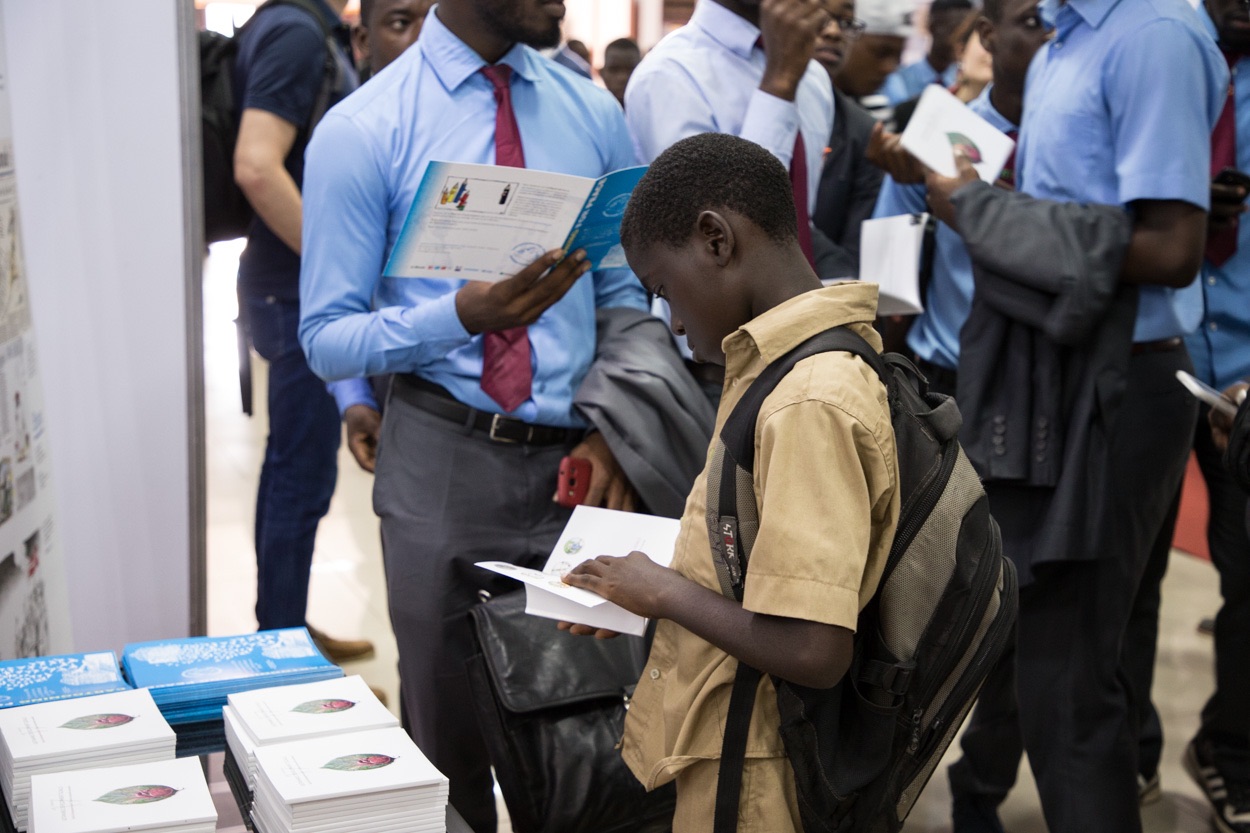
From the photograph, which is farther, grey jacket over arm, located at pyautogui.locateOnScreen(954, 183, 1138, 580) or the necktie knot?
grey jacket over arm, located at pyautogui.locateOnScreen(954, 183, 1138, 580)

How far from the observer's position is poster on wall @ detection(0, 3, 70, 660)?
2137 millimetres

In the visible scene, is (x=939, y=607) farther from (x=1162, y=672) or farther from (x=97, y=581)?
(x=1162, y=672)

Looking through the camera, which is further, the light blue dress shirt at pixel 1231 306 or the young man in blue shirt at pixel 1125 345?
the light blue dress shirt at pixel 1231 306

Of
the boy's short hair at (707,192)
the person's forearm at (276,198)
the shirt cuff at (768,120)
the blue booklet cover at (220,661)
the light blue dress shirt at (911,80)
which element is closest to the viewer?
the boy's short hair at (707,192)

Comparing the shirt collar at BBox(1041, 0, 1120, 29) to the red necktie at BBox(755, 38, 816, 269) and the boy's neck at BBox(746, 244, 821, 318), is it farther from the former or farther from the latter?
the boy's neck at BBox(746, 244, 821, 318)

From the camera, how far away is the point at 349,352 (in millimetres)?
2133

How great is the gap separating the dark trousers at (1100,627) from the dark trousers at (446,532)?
1016 mm

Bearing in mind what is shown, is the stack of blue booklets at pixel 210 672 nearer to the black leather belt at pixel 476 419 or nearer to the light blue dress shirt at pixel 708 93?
the black leather belt at pixel 476 419

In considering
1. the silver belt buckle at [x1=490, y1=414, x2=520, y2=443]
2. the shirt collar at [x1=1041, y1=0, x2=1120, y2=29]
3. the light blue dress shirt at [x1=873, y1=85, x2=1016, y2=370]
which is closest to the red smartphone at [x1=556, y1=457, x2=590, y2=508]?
the silver belt buckle at [x1=490, y1=414, x2=520, y2=443]


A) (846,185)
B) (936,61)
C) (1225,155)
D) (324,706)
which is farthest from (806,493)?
(936,61)

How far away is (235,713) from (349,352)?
0.71 metres

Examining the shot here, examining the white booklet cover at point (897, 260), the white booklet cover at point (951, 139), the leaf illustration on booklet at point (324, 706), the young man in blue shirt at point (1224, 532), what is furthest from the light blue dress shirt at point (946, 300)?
the leaf illustration on booklet at point (324, 706)

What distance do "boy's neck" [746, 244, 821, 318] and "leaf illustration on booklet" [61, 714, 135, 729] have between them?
3.14ft

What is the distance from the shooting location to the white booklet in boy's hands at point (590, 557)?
5.47 feet
